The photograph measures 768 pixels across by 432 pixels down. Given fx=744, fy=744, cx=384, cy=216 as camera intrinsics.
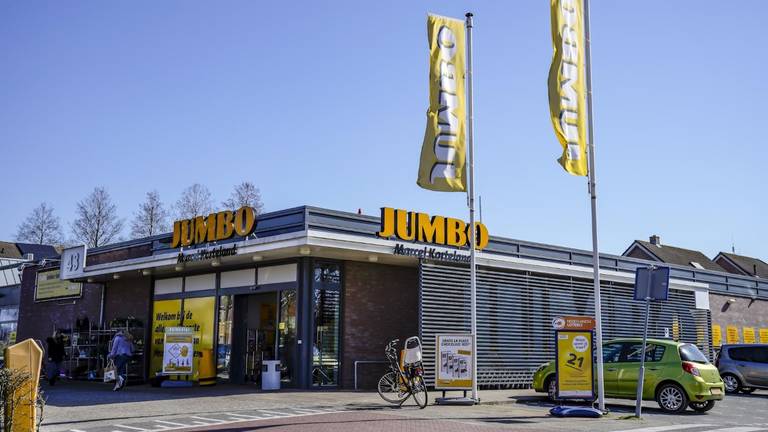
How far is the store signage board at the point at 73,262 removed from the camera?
25327 mm

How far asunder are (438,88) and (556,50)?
8.43 ft

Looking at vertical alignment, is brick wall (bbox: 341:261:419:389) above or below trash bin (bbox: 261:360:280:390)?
above

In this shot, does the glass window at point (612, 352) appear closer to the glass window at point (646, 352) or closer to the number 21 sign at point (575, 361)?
the glass window at point (646, 352)

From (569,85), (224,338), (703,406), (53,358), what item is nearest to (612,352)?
(703,406)

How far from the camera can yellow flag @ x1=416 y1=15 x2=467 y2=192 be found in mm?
15758

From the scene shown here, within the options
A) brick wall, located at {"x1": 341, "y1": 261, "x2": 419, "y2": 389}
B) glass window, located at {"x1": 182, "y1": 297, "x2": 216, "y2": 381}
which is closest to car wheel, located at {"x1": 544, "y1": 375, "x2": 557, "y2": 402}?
brick wall, located at {"x1": 341, "y1": 261, "x2": 419, "y2": 389}

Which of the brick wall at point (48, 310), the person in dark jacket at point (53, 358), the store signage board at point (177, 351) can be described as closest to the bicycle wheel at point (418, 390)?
the store signage board at point (177, 351)

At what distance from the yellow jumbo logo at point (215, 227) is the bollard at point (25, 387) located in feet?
31.3

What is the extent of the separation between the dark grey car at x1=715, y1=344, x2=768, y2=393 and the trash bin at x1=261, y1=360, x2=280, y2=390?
13.0m

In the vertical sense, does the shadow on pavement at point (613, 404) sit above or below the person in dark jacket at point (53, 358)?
below

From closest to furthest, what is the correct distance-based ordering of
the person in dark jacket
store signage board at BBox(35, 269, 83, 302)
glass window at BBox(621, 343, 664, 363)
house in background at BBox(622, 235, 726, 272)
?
→ glass window at BBox(621, 343, 664, 363)
the person in dark jacket
store signage board at BBox(35, 269, 83, 302)
house in background at BBox(622, 235, 726, 272)

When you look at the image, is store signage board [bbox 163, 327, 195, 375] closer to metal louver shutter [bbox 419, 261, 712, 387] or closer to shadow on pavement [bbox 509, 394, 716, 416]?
metal louver shutter [bbox 419, 261, 712, 387]

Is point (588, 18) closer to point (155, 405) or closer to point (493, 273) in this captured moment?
point (493, 273)

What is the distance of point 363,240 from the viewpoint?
1845 cm
